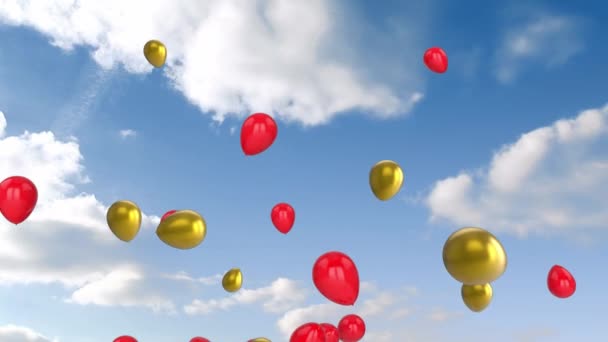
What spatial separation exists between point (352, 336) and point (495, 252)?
3.97 meters

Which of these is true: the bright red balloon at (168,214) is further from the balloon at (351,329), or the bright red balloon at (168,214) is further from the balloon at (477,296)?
the balloon at (477,296)

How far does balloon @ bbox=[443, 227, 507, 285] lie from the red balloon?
757 centimetres

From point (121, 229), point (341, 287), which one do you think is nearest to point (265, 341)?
point (341, 287)

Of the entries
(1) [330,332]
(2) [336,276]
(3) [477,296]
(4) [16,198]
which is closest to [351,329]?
(1) [330,332]

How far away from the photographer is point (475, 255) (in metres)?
7.60

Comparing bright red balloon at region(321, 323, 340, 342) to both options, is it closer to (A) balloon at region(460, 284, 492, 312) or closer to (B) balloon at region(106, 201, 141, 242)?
(A) balloon at region(460, 284, 492, 312)

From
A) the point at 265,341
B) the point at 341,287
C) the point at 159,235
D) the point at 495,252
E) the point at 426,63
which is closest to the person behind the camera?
the point at 495,252

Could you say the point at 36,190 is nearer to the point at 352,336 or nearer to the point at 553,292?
the point at 352,336

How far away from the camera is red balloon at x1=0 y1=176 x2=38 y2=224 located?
11.0m

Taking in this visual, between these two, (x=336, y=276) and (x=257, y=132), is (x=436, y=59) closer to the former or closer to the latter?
(x=257, y=132)

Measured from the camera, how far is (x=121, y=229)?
1087cm

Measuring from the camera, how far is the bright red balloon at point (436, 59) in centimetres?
1237

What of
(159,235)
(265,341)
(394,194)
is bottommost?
(265,341)

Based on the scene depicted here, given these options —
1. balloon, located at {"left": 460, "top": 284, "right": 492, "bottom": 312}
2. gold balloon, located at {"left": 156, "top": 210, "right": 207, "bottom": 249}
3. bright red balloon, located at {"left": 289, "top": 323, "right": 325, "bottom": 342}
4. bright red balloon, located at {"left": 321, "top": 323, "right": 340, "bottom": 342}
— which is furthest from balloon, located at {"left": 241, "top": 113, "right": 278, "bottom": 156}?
balloon, located at {"left": 460, "top": 284, "right": 492, "bottom": 312}
